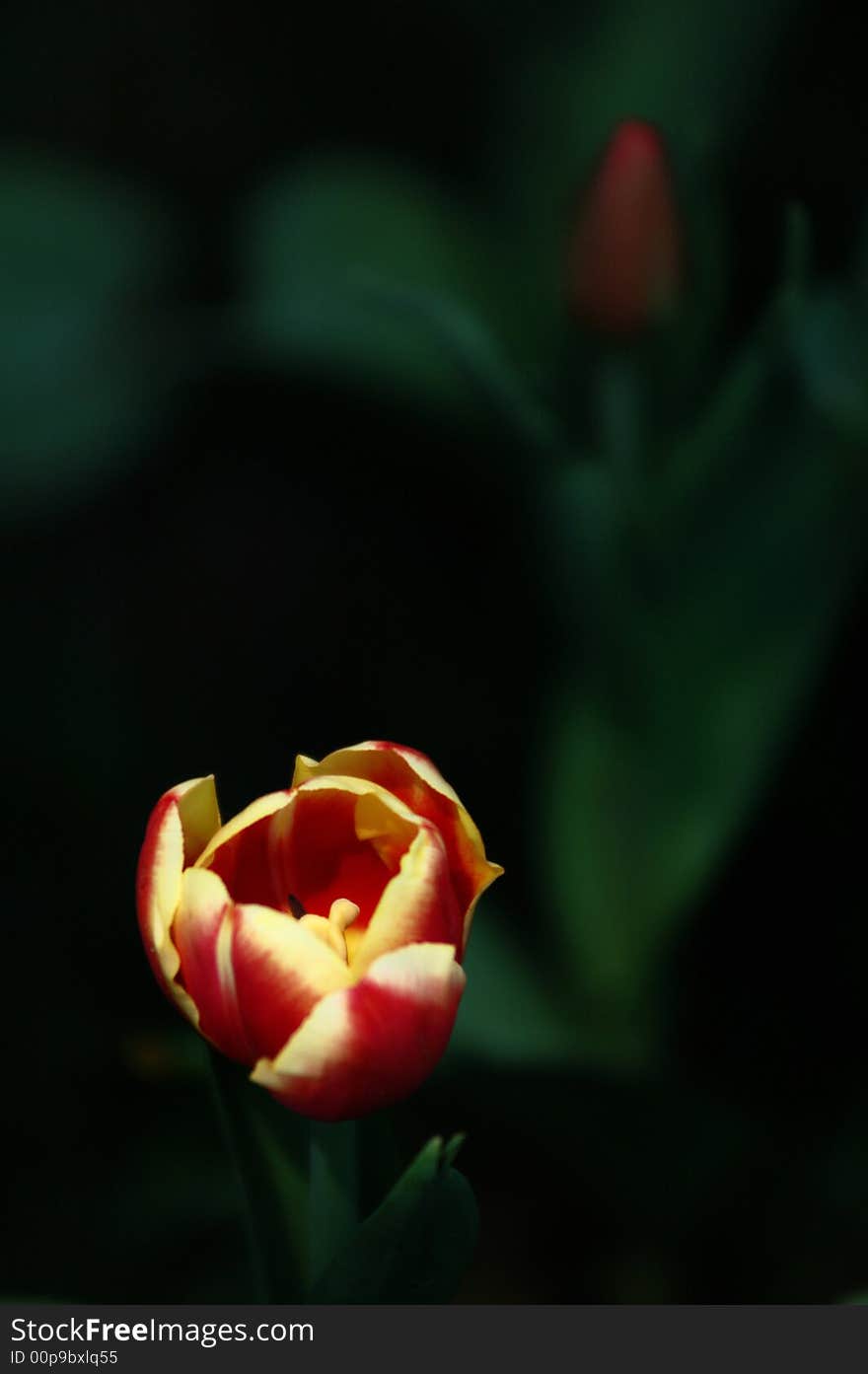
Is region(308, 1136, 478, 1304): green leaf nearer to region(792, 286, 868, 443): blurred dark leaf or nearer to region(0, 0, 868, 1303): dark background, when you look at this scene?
region(0, 0, 868, 1303): dark background

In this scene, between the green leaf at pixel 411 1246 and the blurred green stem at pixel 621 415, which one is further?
the blurred green stem at pixel 621 415

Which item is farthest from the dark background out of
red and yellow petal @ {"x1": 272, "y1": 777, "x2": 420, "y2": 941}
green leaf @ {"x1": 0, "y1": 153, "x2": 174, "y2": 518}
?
red and yellow petal @ {"x1": 272, "y1": 777, "x2": 420, "y2": 941}

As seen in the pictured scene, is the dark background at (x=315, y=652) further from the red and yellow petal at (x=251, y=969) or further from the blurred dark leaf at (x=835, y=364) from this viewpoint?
the red and yellow petal at (x=251, y=969)

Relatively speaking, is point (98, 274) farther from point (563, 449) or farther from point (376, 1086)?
point (376, 1086)

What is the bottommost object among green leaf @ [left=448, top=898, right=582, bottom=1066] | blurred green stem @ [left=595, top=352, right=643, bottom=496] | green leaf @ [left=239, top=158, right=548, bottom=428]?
green leaf @ [left=448, top=898, right=582, bottom=1066]

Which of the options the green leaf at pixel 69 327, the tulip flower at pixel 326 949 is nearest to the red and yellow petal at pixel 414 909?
the tulip flower at pixel 326 949

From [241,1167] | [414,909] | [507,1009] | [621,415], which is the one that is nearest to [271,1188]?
[241,1167]

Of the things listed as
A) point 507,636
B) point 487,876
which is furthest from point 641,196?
point 487,876
